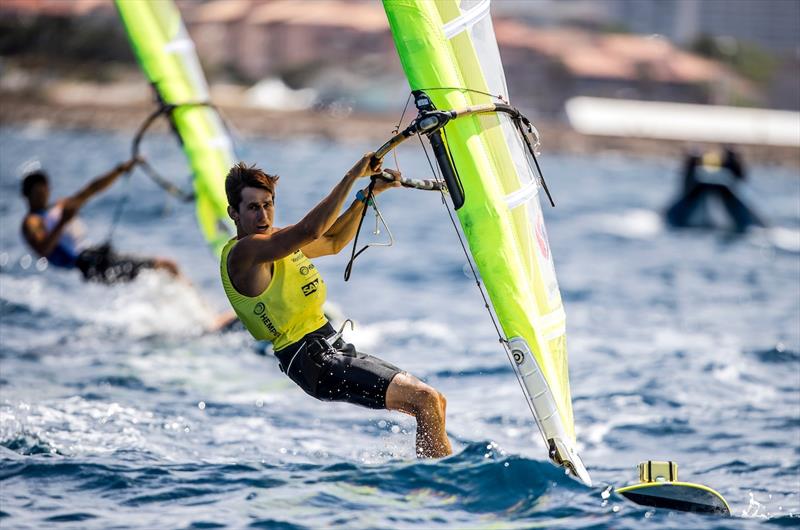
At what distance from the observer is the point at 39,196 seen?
1041 cm

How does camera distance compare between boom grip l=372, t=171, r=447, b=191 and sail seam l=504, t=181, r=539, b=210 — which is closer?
boom grip l=372, t=171, r=447, b=191

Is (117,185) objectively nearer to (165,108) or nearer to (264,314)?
(165,108)

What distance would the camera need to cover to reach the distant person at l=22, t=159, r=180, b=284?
10328 mm

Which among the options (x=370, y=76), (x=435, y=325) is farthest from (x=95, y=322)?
(x=370, y=76)

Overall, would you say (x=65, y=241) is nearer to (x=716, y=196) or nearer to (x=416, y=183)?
(x=416, y=183)

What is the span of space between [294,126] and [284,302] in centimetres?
3951

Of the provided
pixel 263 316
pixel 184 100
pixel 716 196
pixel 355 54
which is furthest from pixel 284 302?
pixel 355 54

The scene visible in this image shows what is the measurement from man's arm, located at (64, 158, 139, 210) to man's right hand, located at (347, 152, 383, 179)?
14.8ft

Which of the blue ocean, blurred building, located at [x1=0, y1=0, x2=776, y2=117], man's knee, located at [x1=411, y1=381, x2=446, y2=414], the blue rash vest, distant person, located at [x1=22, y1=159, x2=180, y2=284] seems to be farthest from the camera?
blurred building, located at [x1=0, y1=0, x2=776, y2=117]

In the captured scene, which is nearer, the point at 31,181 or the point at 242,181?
the point at 242,181

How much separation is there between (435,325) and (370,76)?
169 feet

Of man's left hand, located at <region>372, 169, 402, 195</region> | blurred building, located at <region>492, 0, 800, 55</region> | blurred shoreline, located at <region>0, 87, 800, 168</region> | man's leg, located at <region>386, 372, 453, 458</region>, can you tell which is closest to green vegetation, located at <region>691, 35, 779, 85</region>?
blurred shoreline, located at <region>0, 87, 800, 168</region>

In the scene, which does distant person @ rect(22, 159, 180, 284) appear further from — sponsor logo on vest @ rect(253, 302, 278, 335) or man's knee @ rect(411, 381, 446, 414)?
man's knee @ rect(411, 381, 446, 414)

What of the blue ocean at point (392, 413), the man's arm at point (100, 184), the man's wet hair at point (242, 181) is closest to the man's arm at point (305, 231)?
the man's wet hair at point (242, 181)
